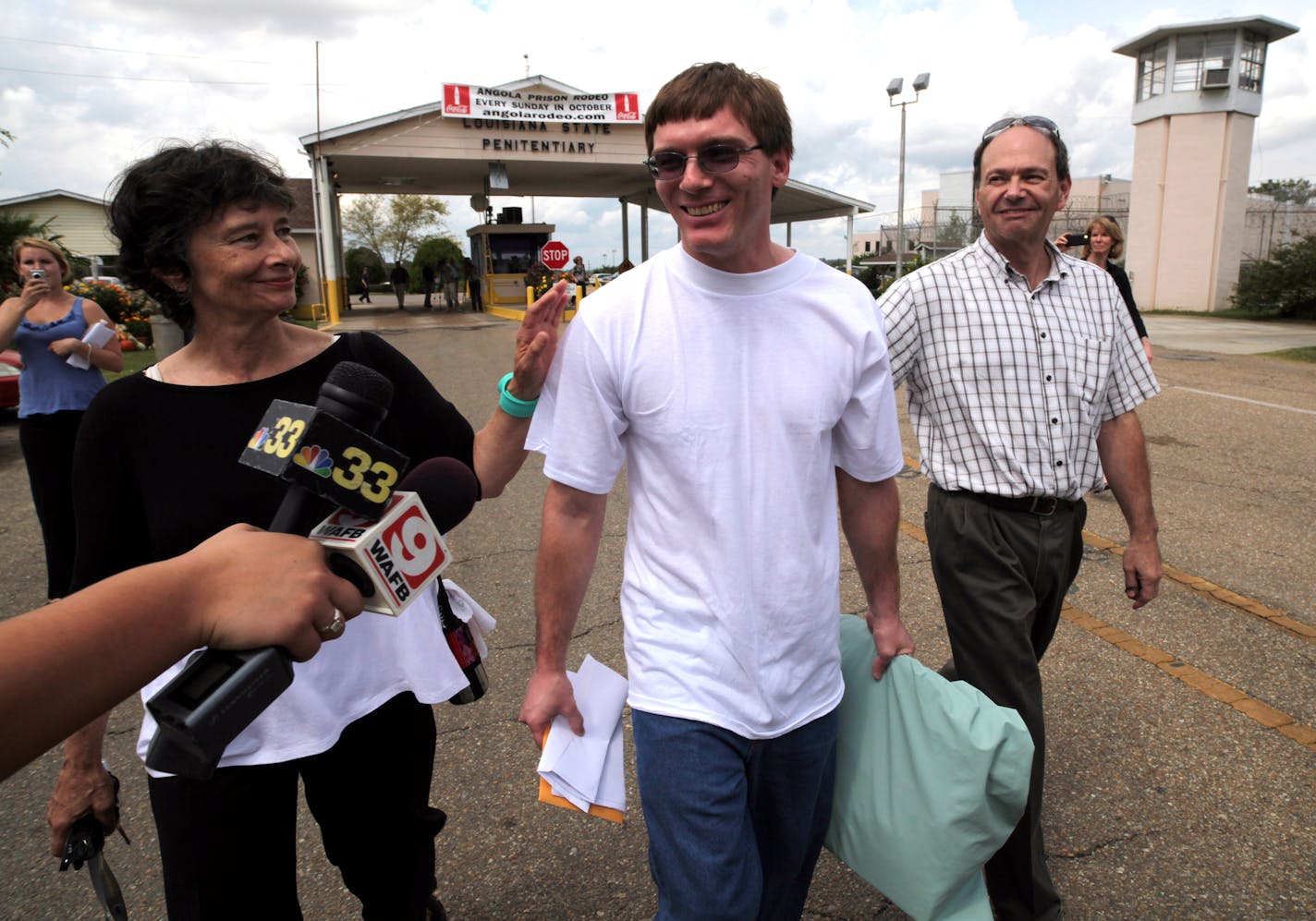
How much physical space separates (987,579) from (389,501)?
1.91 metres

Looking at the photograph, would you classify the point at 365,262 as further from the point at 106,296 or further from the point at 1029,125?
the point at 1029,125

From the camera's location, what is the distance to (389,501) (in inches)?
51.3

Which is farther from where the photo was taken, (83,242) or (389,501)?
(83,242)

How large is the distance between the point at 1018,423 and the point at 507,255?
3085cm

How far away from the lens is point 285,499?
3.93 ft

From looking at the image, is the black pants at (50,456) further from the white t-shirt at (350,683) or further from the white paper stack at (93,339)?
the white t-shirt at (350,683)

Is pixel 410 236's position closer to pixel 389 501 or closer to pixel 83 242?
pixel 83 242

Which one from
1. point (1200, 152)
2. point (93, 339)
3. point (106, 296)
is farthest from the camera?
point (1200, 152)

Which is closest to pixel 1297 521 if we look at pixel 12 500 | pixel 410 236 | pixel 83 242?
pixel 12 500

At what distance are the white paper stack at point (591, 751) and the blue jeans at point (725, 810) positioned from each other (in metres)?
0.08

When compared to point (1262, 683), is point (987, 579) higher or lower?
higher

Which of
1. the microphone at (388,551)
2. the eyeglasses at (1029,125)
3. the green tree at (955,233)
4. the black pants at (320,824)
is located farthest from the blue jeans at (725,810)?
the green tree at (955,233)

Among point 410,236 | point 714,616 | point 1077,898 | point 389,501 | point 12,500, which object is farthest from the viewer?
point 410,236

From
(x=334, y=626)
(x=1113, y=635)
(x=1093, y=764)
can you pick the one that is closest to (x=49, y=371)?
(x=334, y=626)
